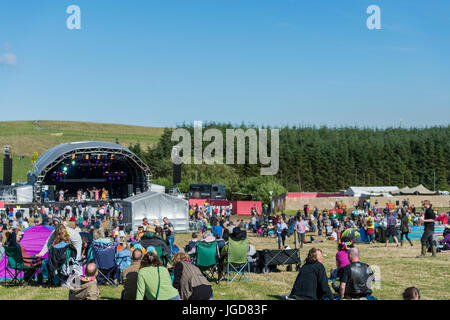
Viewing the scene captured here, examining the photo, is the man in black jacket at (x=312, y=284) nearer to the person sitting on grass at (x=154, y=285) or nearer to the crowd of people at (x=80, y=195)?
the person sitting on grass at (x=154, y=285)

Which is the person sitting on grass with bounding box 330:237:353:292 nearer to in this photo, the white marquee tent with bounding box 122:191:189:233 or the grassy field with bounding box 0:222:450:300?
the grassy field with bounding box 0:222:450:300

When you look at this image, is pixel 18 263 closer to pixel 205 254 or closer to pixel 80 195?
pixel 205 254

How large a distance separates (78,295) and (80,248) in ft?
10.6

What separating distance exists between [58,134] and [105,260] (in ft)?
392

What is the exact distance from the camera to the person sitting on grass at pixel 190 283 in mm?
6762

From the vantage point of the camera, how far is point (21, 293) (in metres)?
9.32

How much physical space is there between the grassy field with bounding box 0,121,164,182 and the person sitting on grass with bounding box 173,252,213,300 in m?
85.9

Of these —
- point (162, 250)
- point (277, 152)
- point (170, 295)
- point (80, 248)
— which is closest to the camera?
point (170, 295)

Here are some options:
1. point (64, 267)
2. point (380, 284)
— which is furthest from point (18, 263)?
point (380, 284)

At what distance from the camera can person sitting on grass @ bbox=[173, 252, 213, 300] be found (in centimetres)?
676

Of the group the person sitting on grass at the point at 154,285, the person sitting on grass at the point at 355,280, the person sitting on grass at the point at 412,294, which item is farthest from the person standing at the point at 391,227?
the person sitting on grass at the point at 154,285

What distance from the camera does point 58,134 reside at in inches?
4835
